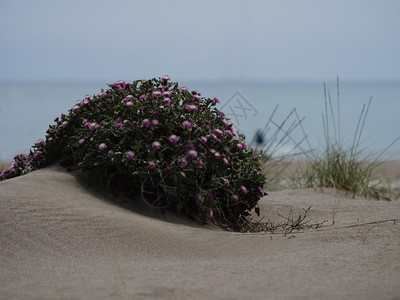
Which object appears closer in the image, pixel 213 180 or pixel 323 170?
pixel 213 180

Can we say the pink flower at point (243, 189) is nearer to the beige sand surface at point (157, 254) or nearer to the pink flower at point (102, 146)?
the beige sand surface at point (157, 254)

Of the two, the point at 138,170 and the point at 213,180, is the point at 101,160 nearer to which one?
the point at 138,170

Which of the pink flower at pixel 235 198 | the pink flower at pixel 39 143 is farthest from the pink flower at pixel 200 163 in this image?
the pink flower at pixel 39 143

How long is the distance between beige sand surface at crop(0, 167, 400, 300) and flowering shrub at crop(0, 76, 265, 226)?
191mm

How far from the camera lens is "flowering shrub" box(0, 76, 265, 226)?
4.27 meters

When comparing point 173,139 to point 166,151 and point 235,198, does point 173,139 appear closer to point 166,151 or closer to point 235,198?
point 166,151

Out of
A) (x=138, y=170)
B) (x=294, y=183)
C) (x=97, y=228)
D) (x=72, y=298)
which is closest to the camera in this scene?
(x=72, y=298)

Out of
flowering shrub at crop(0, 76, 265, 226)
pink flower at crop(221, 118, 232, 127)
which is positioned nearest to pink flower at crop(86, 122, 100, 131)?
flowering shrub at crop(0, 76, 265, 226)

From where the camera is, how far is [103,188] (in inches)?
179

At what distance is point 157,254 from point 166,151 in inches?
38.6

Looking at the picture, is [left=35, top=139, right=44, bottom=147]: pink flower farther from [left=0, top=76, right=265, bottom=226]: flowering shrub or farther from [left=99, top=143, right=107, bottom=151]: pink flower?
[left=99, top=143, right=107, bottom=151]: pink flower

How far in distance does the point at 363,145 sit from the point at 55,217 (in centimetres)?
501

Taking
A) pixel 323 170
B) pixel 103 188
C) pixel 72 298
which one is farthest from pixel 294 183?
pixel 72 298

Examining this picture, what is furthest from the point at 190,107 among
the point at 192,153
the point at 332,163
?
the point at 332,163
